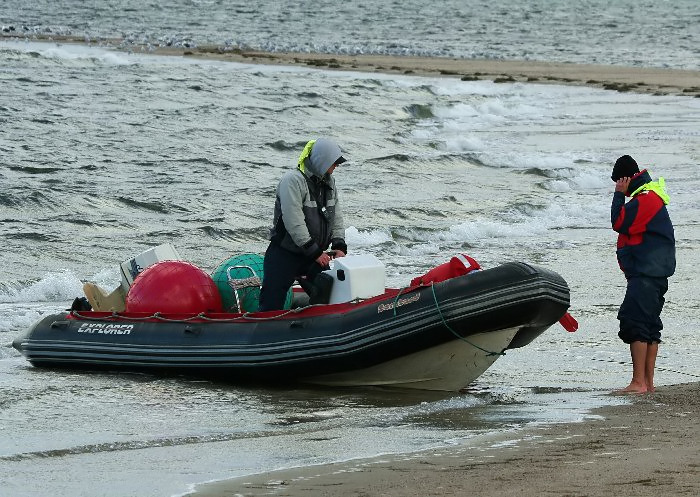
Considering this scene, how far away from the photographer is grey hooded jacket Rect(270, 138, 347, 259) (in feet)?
26.2

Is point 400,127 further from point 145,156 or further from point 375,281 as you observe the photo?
point 375,281

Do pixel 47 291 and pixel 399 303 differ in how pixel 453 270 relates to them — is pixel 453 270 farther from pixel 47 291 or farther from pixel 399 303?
pixel 47 291

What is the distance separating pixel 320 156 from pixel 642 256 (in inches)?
78.0

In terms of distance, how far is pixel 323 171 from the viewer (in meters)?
7.96

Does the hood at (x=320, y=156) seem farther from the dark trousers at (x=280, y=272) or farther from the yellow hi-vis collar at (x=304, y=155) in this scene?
the dark trousers at (x=280, y=272)

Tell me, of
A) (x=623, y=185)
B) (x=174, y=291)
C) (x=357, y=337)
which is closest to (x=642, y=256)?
(x=623, y=185)

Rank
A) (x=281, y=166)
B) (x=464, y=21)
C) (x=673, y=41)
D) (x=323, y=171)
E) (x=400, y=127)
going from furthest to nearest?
1. (x=464, y=21)
2. (x=673, y=41)
3. (x=400, y=127)
4. (x=281, y=166)
5. (x=323, y=171)

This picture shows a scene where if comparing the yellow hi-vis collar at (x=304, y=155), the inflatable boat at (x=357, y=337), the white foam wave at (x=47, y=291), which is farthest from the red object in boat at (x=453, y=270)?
the white foam wave at (x=47, y=291)

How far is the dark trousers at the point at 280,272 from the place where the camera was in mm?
8188

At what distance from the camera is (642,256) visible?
7.45 metres

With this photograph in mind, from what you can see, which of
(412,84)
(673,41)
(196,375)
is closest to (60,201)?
(196,375)

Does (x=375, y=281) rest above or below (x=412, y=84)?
below

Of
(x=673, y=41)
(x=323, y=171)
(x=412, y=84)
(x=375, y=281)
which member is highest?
(x=673, y=41)

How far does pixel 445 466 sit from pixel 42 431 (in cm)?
223
